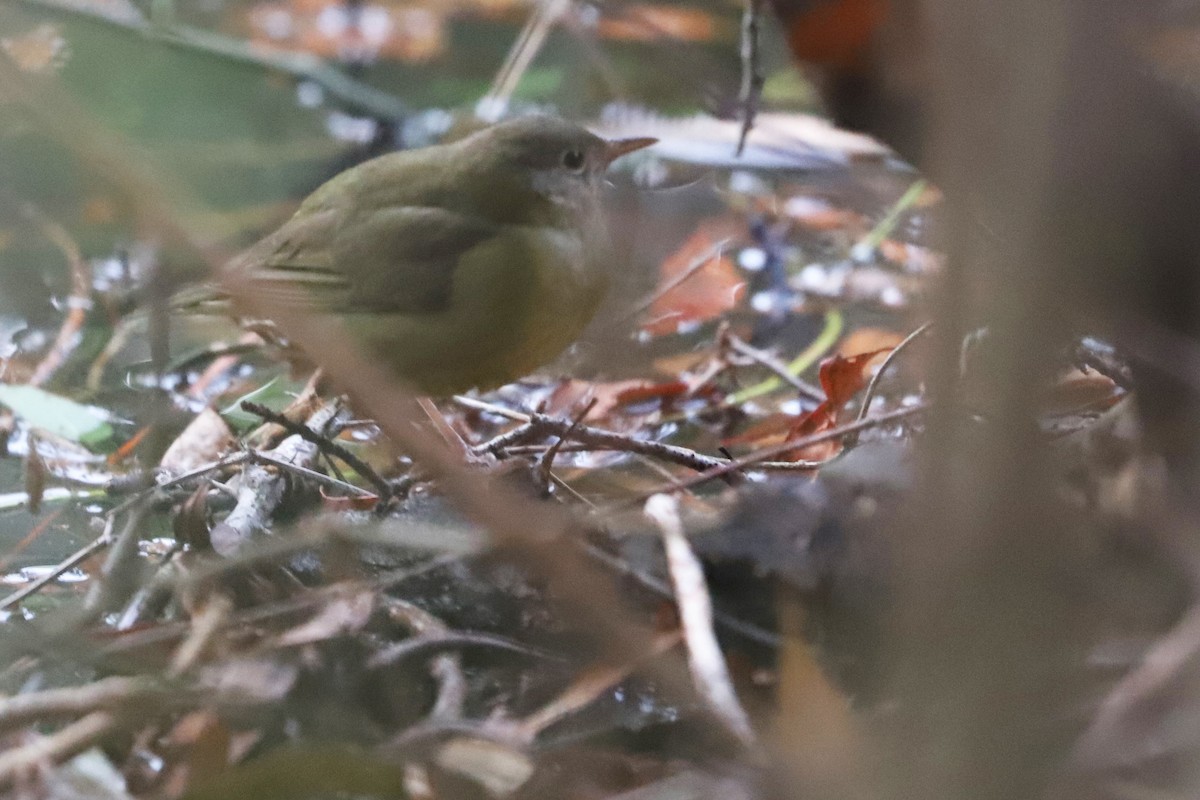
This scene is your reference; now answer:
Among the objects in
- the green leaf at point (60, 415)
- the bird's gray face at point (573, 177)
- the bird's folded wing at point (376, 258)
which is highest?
the bird's gray face at point (573, 177)

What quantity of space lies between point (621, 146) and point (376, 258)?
57 centimetres

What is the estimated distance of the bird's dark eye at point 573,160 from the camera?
7.89 feet

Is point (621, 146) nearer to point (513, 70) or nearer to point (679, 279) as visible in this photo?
point (679, 279)

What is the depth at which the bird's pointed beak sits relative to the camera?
2.40 metres

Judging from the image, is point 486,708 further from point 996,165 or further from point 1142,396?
point 996,165

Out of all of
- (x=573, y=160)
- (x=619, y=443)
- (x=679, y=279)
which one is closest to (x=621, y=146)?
(x=573, y=160)

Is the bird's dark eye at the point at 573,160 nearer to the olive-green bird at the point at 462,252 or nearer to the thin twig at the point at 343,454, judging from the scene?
the olive-green bird at the point at 462,252

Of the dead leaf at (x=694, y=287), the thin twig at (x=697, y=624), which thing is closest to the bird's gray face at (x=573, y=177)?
the dead leaf at (x=694, y=287)

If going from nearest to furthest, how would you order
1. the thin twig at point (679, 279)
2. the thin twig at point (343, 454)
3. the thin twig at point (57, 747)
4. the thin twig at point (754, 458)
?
the thin twig at point (57, 747), the thin twig at point (754, 458), the thin twig at point (343, 454), the thin twig at point (679, 279)

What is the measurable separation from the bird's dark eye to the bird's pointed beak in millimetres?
60

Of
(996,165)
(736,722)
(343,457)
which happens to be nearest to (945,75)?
(996,165)

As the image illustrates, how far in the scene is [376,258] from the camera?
2312 millimetres

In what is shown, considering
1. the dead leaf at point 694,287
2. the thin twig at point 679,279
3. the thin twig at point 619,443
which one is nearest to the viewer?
the thin twig at point 619,443

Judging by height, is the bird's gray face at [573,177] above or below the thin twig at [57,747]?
above
